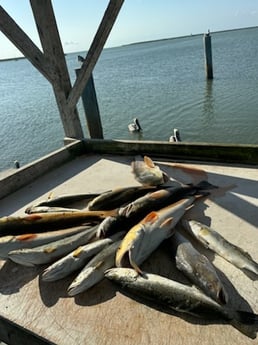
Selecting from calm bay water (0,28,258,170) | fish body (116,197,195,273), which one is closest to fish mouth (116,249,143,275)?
fish body (116,197,195,273)

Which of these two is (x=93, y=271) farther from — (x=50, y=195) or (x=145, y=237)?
(x=50, y=195)

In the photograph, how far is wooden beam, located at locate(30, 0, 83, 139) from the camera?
443cm

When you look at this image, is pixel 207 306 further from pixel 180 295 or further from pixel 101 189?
pixel 101 189

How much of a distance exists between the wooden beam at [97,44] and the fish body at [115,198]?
2.51 metres

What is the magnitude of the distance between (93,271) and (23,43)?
3.52m

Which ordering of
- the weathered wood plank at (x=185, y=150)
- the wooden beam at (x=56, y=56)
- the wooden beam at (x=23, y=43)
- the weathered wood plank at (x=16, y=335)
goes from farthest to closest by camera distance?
the wooden beam at (x=56, y=56), the wooden beam at (x=23, y=43), the weathered wood plank at (x=185, y=150), the weathered wood plank at (x=16, y=335)

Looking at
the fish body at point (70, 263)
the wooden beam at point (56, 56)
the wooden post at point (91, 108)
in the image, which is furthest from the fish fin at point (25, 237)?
the wooden post at point (91, 108)

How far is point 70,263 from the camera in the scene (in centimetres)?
221

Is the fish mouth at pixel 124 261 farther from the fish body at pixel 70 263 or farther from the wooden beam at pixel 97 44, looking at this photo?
the wooden beam at pixel 97 44

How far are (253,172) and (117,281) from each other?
206cm

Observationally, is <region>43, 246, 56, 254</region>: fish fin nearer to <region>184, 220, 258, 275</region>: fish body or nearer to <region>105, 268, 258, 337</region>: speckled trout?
<region>105, 268, 258, 337</region>: speckled trout

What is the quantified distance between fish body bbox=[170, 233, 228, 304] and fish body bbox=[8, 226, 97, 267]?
749 mm

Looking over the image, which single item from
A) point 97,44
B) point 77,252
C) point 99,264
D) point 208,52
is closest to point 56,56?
point 97,44

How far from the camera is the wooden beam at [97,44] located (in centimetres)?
448
